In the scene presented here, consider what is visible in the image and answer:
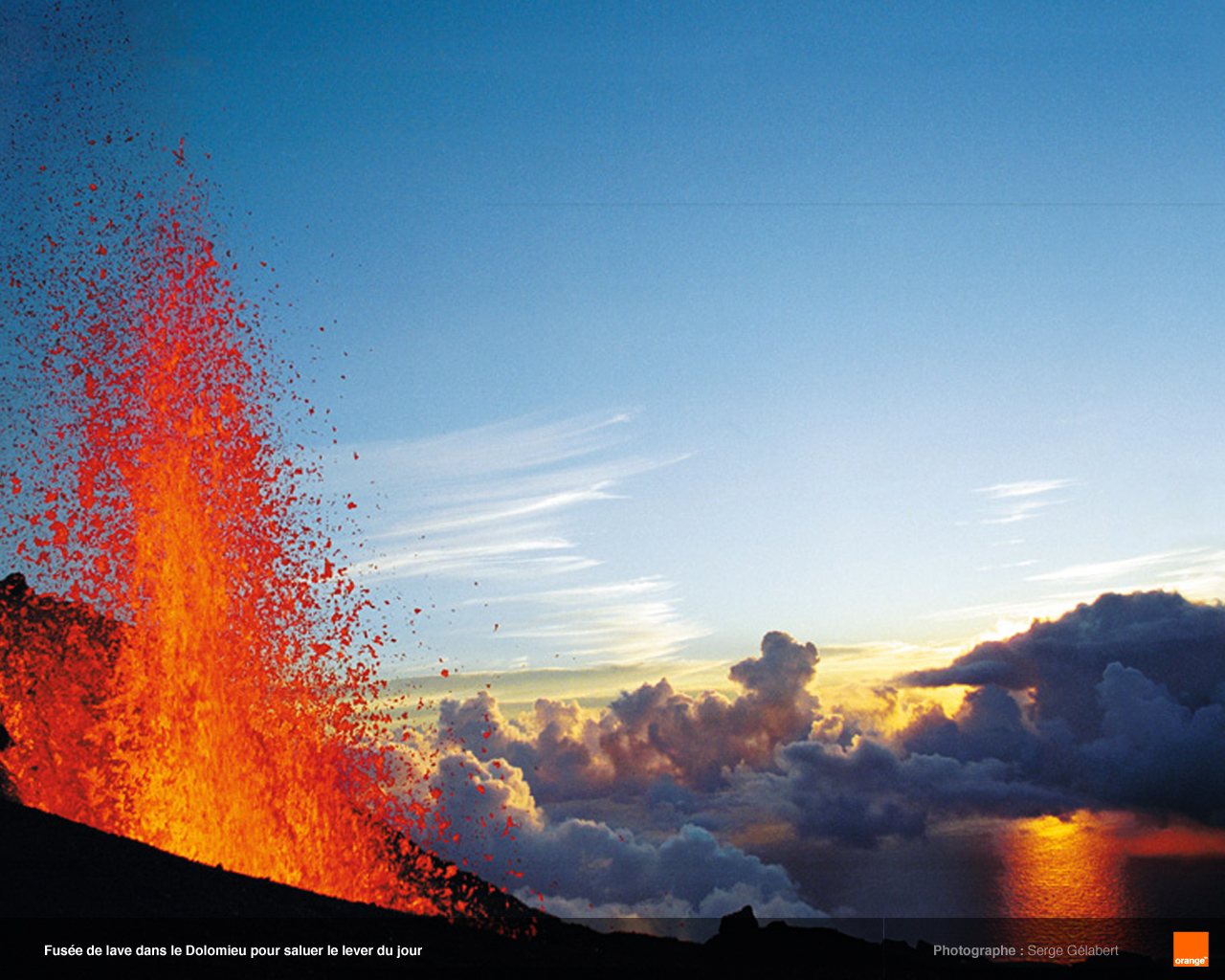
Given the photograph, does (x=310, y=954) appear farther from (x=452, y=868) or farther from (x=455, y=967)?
(x=452, y=868)

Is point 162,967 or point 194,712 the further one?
point 194,712

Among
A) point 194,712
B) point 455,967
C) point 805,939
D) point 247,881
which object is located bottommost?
point 805,939

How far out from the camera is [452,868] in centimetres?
12325

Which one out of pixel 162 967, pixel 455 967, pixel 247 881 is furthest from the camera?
pixel 247 881

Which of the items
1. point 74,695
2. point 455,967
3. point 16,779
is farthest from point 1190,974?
point 74,695

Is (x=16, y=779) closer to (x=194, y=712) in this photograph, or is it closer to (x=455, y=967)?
(x=194, y=712)

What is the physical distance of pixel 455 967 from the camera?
103 ft

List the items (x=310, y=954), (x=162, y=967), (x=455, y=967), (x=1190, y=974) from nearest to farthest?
1. (x=162, y=967)
2. (x=310, y=954)
3. (x=455, y=967)
4. (x=1190, y=974)

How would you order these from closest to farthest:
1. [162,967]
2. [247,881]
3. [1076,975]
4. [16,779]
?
1. [162,967]
2. [247,881]
3. [16,779]
4. [1076,975]

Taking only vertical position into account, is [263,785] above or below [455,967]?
above

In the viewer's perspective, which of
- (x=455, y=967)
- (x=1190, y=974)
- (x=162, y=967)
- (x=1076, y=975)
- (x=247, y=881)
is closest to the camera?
(x=162, y=967)

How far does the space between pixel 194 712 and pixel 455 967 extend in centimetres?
2388

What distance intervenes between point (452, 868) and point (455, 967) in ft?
323

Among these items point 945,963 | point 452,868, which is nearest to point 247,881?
point 945,963
